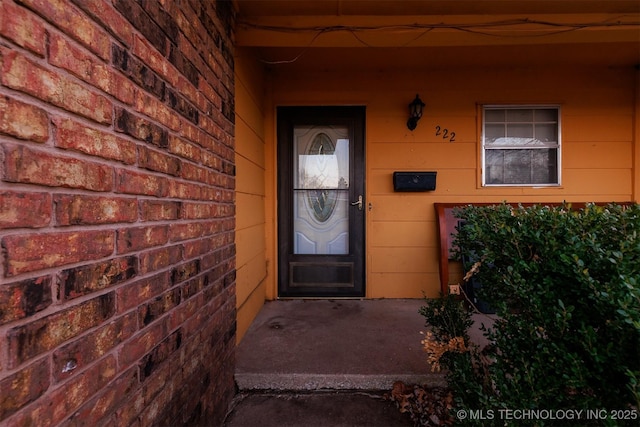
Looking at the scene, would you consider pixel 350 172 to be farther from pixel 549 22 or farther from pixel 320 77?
pixel 549 22

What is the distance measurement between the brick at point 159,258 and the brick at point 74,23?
0.61 m

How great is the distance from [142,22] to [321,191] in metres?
2.51

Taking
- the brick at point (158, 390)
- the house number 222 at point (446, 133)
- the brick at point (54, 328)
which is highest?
the house number 222 at point (446, 133)

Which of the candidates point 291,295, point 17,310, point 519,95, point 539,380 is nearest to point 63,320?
point 17,310

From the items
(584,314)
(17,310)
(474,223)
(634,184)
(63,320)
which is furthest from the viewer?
(634,184)

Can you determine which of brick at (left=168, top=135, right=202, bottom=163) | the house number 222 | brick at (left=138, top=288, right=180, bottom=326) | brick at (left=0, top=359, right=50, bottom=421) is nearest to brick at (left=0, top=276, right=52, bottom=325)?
brick at (left=0, top=359, right=50, bottom=421)

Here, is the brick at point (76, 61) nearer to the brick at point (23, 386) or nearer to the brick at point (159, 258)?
the brick at point (159, 258)

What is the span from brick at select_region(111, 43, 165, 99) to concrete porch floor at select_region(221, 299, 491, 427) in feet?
5.45

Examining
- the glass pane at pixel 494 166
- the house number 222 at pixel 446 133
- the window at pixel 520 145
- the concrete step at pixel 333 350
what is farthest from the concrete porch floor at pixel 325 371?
the house number 222 at pixel 446 133

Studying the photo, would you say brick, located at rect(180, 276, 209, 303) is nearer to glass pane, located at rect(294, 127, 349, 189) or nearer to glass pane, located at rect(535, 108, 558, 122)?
glass pane, located at rect(294, 127, 349, 189)

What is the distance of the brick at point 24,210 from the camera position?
59 cm

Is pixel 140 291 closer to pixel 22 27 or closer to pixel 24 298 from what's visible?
pixel 24 298

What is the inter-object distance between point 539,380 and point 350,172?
2.54 metres

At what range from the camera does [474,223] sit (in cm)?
147
